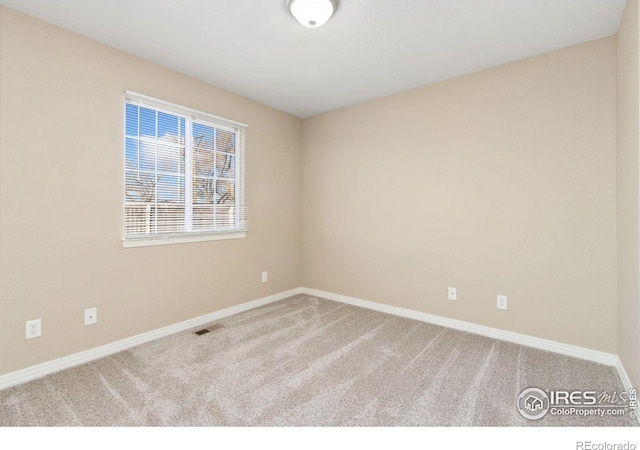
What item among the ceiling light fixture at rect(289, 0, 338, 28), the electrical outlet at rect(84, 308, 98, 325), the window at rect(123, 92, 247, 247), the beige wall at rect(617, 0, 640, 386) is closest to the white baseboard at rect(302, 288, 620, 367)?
the beige wall at rect(617, 0, 640, 386)

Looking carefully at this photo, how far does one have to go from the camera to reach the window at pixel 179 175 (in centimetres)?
266

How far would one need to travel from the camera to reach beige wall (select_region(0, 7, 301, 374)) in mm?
2047

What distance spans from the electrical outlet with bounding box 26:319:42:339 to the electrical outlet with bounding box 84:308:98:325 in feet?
0.88

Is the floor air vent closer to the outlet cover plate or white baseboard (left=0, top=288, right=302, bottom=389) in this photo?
white baseboard (left=0, top=288, right=302, bottom=389)

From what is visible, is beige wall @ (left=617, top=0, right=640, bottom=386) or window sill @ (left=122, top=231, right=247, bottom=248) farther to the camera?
window sill @ (left=122, top=231, right=247, bottom=248)

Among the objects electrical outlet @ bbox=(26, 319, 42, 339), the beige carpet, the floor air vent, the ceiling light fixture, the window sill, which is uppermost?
the ceiling light fixture

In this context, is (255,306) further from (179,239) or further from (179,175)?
(179,175)

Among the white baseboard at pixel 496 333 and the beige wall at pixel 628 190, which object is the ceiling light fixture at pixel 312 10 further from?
the white baseboard at pixel 496 333

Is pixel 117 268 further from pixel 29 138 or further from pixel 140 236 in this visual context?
pixel 29 138

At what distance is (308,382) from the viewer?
6.79 feet

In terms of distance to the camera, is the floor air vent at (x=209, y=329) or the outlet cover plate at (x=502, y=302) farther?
the floor air vent at (x=209, y=329)

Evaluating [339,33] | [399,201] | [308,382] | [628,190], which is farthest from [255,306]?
[628,190]

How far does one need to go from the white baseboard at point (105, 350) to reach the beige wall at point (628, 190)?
3.25 metres

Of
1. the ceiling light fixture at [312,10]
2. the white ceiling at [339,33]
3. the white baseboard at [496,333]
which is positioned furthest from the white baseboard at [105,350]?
the ceiling light fixture at [312,10]
